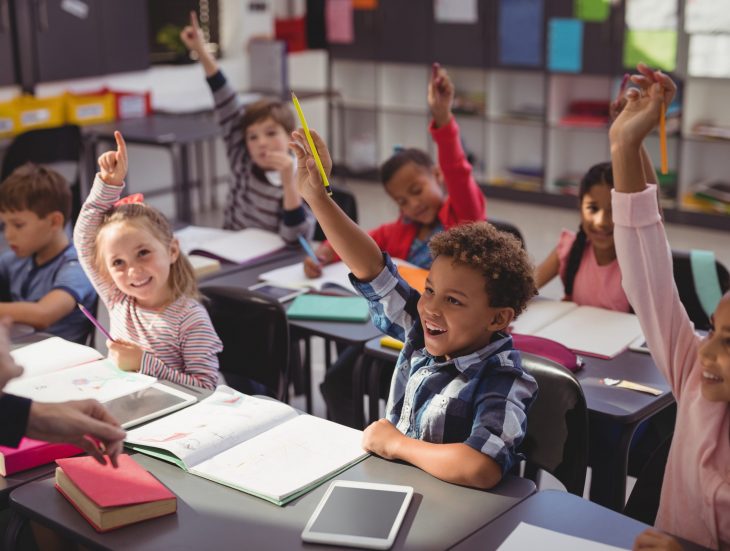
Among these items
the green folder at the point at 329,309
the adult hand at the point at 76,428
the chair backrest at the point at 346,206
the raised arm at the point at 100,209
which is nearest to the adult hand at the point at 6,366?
the adult hand at the point at 76,428

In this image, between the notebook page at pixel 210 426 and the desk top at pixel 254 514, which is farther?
the notebook page at pixel 210 426

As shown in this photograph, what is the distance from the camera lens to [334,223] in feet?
5.75

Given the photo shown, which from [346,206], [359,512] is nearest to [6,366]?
→ [359,512]

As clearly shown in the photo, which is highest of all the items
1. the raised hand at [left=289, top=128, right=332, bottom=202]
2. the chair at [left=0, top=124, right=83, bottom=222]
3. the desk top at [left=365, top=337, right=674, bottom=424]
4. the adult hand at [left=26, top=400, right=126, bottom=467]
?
the raised hand at [left=289, top=128, right=332, bottom=202]

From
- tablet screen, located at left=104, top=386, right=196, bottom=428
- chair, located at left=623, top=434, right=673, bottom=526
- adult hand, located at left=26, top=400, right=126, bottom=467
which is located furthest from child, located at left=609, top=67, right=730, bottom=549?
tablet screen, located at left=104, top=386, right=196, bottom=428

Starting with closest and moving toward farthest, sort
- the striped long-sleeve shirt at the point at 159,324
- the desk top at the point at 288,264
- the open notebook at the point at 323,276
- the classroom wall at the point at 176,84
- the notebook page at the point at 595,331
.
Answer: the striped long-sleeve shirt at the point at 159,324, the notebook page at the point at 595,331, the desk top at the point at 288,264, the open notebook at the point at 323,276, the classroom wall at the point at 176,84

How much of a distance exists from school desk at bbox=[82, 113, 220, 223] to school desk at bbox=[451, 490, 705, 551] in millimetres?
4001

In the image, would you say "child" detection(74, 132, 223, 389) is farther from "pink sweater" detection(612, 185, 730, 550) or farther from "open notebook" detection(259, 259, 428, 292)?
"pink sweater" detection(612, 185, 730, 550)

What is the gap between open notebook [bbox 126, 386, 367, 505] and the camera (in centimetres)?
163

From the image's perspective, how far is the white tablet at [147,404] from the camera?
74.2 inches

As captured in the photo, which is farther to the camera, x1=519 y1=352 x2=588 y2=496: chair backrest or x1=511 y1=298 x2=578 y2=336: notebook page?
x1=511 y1=298 x2=578 y2=336: notebook page

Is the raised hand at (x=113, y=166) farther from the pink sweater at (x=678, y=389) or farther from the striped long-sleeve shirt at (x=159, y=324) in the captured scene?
the pink sweater at (x=678, y=389)

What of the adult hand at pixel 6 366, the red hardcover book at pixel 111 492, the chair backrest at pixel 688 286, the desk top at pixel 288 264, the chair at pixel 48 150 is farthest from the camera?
the chair at pixel 48 150

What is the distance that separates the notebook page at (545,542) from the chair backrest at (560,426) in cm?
44
